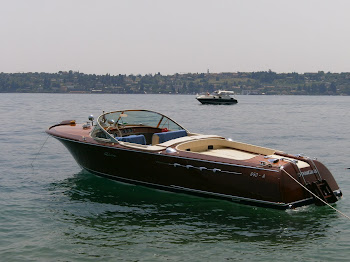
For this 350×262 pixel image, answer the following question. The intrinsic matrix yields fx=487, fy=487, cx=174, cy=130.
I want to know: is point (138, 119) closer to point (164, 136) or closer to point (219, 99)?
point (164, 136)

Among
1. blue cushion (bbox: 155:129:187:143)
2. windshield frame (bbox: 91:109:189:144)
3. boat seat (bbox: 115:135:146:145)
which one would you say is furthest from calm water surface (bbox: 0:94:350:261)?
blue cushion (bbox: 155:129:187:143)

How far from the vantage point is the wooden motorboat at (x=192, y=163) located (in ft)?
36.2

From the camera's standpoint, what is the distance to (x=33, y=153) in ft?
74.7

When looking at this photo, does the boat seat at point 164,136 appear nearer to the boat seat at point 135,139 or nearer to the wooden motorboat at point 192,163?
the wooden motorboat at point 192,163

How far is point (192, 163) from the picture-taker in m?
12.0

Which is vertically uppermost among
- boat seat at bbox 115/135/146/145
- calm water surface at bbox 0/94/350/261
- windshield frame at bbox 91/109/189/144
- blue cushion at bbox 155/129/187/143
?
windshield frame at bbox 91/109/189/144

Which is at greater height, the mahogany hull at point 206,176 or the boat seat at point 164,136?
the boat seat at point 164,136

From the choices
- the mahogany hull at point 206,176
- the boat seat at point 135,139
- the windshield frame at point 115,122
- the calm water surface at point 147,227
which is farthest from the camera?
the windshield frame at point 115,122

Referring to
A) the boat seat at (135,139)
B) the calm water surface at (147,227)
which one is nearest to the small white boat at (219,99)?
the calm water surface at (147,227)

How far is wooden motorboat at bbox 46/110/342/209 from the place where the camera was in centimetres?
1102

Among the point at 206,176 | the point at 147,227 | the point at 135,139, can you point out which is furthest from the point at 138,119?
the point at 147,227

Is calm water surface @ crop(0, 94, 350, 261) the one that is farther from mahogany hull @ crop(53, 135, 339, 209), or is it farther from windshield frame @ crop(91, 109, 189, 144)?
windshield frame @ crop(91, 109, 189, 144)

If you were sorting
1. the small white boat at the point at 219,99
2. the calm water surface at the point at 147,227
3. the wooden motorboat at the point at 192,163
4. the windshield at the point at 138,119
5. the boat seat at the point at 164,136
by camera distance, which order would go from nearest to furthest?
the calm water surface at the point at 147,227 < the wooden motorboat at the point at 192,163 < the boat seat at the point at 164,136 < the windshield at the point at 138,119 < the small white boat at the point at 219,99

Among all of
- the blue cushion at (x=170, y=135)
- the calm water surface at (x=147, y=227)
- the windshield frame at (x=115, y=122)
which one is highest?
the windshield frame at (x=115, y=122)
